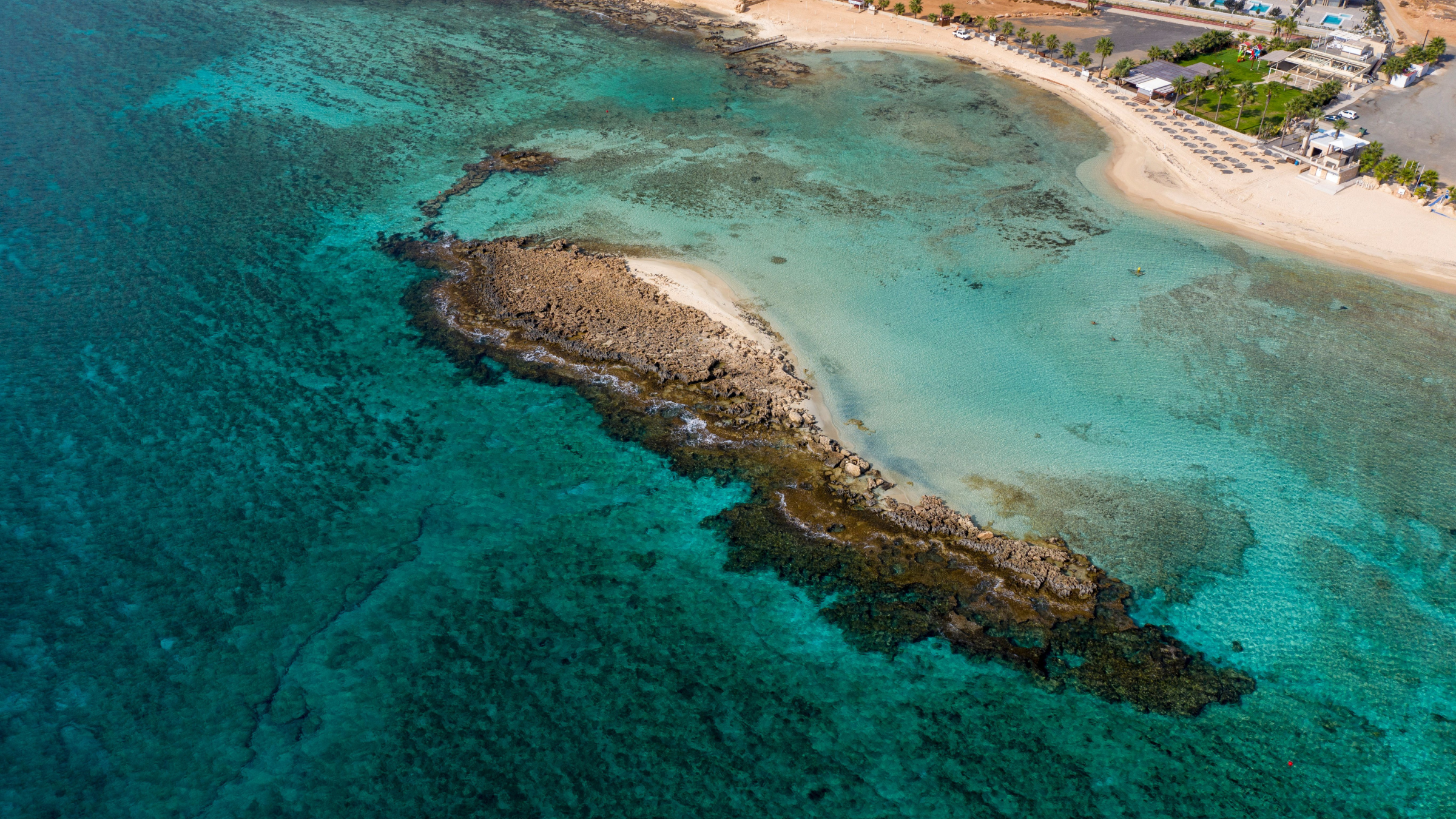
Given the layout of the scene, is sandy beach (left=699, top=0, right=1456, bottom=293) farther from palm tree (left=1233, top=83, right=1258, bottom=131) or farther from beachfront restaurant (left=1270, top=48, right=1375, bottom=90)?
beachfront restaurant (left=1270, top=48, right=1375, bottom=90)

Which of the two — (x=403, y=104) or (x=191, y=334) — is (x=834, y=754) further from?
(x=403, y=104)

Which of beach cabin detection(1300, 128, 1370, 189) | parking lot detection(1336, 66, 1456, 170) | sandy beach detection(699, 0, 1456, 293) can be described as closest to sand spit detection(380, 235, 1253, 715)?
sandy beach detection(699, 0, 1456, 293)

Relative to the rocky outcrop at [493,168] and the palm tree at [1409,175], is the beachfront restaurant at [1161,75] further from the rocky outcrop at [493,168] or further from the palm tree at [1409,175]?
the rocky outcrop at [493,168]

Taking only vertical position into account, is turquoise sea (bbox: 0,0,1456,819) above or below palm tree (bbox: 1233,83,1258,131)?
below

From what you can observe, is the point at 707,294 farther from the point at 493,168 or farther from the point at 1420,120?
the point at 1420,120

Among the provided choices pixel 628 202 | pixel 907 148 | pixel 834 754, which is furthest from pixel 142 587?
pixel 907 148

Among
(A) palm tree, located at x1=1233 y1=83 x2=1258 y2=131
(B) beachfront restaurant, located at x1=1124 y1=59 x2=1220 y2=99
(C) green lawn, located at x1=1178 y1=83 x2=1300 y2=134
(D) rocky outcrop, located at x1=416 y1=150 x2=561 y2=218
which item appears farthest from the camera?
(B) beachfront restaurant, located at x1=1124 y1=59 x2=1220 y2=99

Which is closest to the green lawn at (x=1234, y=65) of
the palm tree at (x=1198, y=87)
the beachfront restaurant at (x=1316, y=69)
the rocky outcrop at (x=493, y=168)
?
Result: the beachfront restaurant at (x=1316, y=69)

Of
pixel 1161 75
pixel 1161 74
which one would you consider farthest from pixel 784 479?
pixel 1161 74
